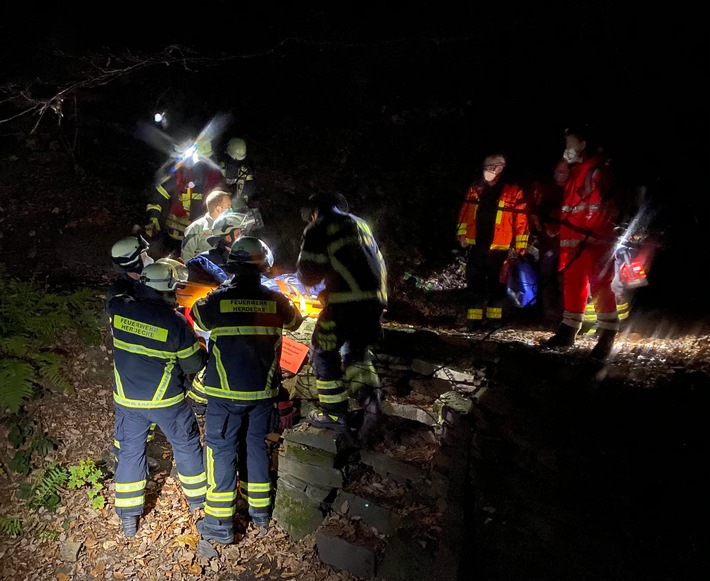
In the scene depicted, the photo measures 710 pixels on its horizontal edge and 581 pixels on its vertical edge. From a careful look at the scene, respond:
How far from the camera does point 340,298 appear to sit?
4555mm

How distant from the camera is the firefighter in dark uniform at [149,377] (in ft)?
13.2

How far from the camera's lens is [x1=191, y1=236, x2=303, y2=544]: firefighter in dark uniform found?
4105 millimetres

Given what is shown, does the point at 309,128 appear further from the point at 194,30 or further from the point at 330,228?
the point at 330,228

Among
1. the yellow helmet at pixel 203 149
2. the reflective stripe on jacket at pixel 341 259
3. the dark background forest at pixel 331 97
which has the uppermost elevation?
the dark background forest at pixel 331 97

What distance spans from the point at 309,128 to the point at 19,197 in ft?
25.2

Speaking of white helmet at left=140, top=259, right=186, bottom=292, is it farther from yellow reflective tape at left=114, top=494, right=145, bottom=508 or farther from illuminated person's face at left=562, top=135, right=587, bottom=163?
illuminated person's face at left=562, top=135, right=587, bottom=163

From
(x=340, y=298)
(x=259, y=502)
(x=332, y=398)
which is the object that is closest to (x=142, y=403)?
(x=259, y=502)

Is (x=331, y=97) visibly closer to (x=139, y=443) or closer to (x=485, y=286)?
(x=485, y=286)

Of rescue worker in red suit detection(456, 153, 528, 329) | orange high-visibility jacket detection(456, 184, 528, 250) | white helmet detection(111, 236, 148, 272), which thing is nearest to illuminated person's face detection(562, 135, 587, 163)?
rescue worker in red suit detection(456, 153, 528, 329)

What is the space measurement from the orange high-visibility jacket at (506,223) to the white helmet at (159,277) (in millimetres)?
4194

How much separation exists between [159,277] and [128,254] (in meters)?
0.41

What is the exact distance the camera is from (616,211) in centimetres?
439

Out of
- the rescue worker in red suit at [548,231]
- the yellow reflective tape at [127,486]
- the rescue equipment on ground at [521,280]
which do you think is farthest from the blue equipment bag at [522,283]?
the yellow reflective tape at [127,486]

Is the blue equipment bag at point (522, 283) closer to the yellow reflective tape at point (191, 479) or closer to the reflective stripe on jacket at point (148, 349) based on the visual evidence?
the reflective stripe on jacket at point (148, 349)
